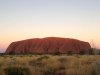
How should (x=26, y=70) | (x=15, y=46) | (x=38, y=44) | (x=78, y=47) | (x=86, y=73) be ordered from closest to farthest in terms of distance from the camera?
(x=86, y=73) → (x=26, y=70) → (x=78, y=47) → (x=38, y=44) → (x=15, y=46)

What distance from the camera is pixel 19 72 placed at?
1009 centimetres

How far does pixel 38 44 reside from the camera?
116 m

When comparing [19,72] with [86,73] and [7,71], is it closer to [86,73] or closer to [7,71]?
[7,71]

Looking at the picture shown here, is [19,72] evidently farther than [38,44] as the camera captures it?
No

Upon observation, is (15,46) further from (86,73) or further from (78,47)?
(86,73)

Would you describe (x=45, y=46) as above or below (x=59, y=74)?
below

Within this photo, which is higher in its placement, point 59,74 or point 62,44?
point 59,74

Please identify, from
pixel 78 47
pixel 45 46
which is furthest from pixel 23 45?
pixel 78 47

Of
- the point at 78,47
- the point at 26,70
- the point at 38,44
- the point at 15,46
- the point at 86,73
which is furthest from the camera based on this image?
the point at 15,46

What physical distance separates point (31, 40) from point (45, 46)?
35.7ft

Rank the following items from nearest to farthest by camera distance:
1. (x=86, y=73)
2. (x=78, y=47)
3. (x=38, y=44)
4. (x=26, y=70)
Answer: (x=86, y=73), (x=26, y=70), (x=78, y=47), (x=38, y=44)

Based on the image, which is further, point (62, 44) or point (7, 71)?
point (62, 44)

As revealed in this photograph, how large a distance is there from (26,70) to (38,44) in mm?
106039

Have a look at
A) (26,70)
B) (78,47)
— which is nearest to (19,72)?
(26,70)
